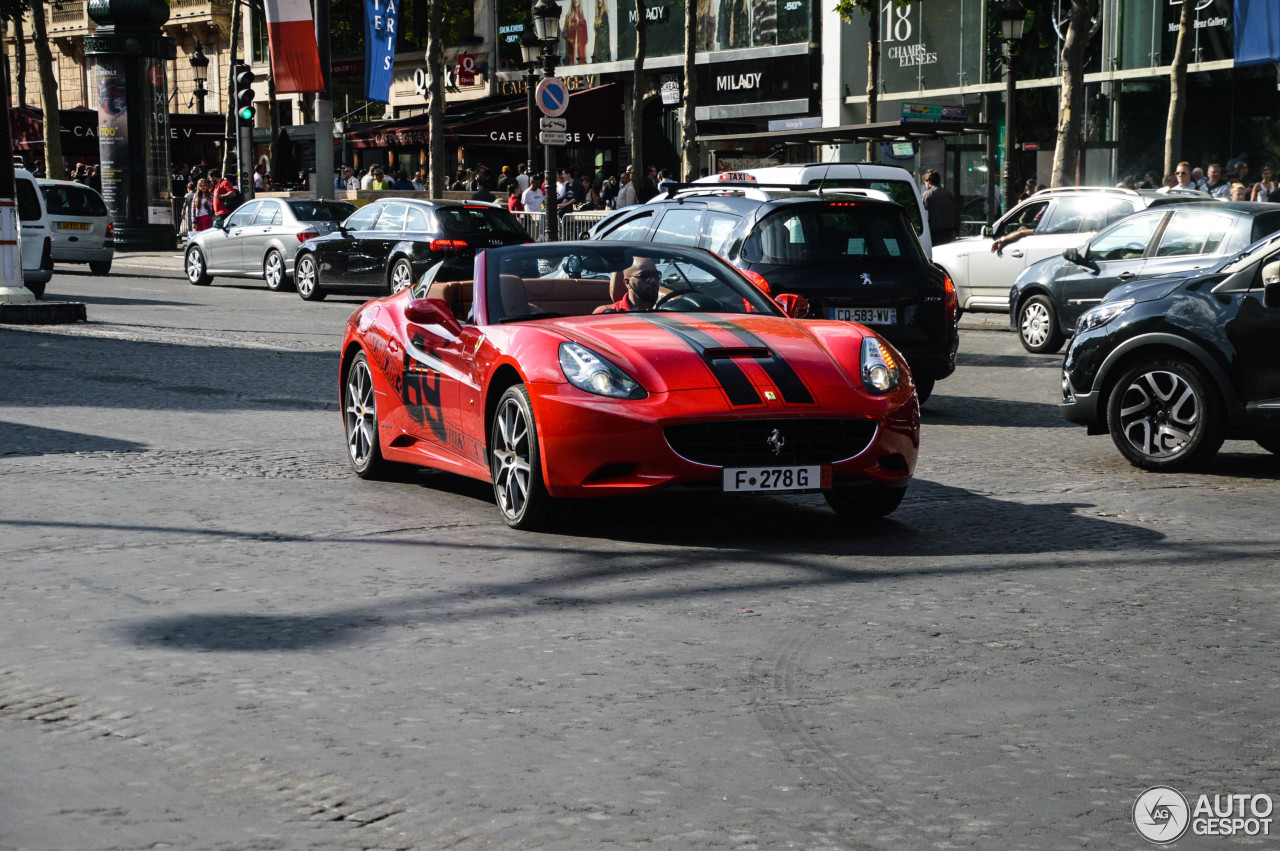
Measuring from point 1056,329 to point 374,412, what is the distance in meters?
10.6

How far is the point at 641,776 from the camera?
4.33 metres

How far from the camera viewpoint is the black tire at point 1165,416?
9883 mm

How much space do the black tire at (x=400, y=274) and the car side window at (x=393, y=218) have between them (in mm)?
573

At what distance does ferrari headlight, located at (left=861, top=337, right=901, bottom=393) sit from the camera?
25.9 feet

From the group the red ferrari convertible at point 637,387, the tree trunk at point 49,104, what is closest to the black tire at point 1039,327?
the red ferrari convertible at point 637,387

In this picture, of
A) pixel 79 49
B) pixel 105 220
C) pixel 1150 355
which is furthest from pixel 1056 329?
pixel 79 49

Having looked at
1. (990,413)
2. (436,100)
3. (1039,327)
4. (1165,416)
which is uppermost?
(436,100)

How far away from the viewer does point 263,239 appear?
2930 centimetres

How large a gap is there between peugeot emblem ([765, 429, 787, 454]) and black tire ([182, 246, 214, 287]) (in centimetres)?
2439

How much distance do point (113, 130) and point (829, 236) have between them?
29923mm

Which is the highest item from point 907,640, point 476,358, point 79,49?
point 79,49


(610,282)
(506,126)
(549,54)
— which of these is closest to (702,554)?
(610,282)

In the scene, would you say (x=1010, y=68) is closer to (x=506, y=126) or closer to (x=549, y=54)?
(x=549, y=54)

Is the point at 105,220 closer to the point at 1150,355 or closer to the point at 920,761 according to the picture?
the point at 1150,355
